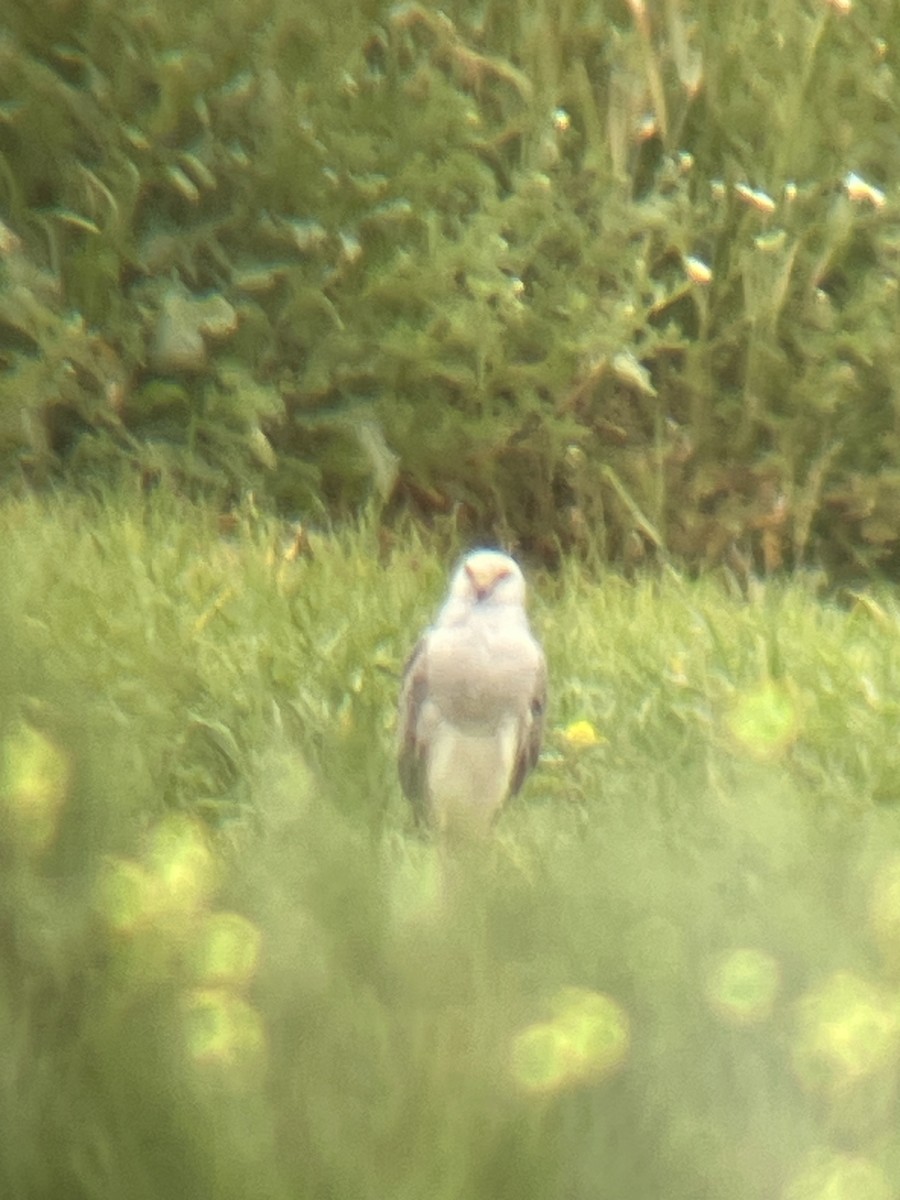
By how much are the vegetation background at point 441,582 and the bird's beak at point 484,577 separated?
390 millimetres

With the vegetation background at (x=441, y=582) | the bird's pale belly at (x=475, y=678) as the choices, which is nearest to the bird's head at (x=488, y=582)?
the bird's pale belly at (x=475, y=678)

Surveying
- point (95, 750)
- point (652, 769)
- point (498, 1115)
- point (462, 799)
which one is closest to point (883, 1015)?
point (498, 1115)

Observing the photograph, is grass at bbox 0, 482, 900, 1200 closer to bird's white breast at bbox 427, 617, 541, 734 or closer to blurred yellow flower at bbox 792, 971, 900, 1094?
blurred yellow flower at bbox 792, 971, 900, 1094

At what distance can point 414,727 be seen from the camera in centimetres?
470

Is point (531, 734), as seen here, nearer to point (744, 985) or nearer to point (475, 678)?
point (475, 678)

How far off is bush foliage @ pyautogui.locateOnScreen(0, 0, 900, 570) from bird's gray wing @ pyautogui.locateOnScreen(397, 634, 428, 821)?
76.8 inches

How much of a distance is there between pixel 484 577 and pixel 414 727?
0.34m

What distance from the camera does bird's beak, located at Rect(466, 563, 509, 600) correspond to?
4.67m

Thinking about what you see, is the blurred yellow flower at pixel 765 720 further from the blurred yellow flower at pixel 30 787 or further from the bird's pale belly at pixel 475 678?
the blurred yellow flower at pixel 30 787

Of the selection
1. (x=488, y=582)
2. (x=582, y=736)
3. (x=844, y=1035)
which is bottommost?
(x=582, y=736)

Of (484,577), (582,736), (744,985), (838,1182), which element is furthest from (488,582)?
(838,1182)

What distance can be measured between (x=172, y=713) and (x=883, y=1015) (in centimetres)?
268

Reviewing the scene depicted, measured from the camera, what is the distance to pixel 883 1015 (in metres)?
2.31

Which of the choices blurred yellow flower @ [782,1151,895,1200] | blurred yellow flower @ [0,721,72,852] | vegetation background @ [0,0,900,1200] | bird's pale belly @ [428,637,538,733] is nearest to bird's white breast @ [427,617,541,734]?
bird's pale belly @ [428,637,538,733]
